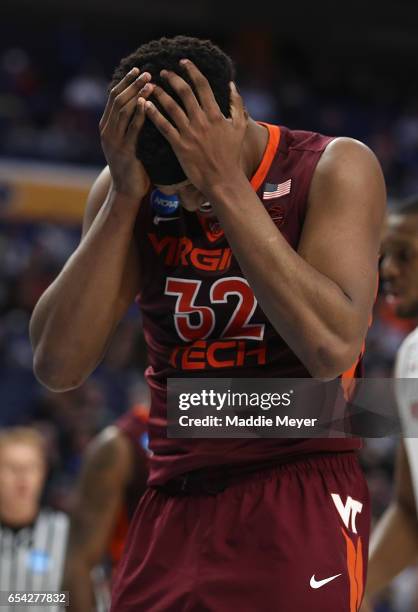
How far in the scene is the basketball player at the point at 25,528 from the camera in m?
3.96

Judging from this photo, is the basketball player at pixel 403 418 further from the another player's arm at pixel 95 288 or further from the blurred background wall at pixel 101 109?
the blurred background wall at pixel 101 109

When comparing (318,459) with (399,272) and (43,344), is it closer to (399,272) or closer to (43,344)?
(43,344)

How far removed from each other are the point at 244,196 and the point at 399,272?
1542 millimetres

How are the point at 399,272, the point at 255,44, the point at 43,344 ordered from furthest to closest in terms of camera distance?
the point at 255,44, the point at 399,272, the point at 43,344

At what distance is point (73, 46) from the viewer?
15008 millimetres

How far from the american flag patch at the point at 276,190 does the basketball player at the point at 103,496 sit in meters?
1.86

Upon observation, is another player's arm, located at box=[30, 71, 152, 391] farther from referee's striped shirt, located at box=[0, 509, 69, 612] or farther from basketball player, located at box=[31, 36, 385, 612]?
referee's striped shirt, located at box=[0, 509, 69, 612]

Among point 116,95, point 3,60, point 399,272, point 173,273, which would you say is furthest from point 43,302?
point 3,60

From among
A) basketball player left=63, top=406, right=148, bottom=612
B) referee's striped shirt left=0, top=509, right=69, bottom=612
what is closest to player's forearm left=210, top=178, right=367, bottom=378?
basketball player left=63, top=406, right=148, bottom=612

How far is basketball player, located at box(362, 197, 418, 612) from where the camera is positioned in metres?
3.17

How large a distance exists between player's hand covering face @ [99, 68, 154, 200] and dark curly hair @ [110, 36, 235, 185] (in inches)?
0.8

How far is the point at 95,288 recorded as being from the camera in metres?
2.28

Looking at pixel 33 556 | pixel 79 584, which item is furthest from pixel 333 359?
pixel 33 556

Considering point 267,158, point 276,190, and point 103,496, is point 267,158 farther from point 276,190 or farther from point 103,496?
point 103,496
